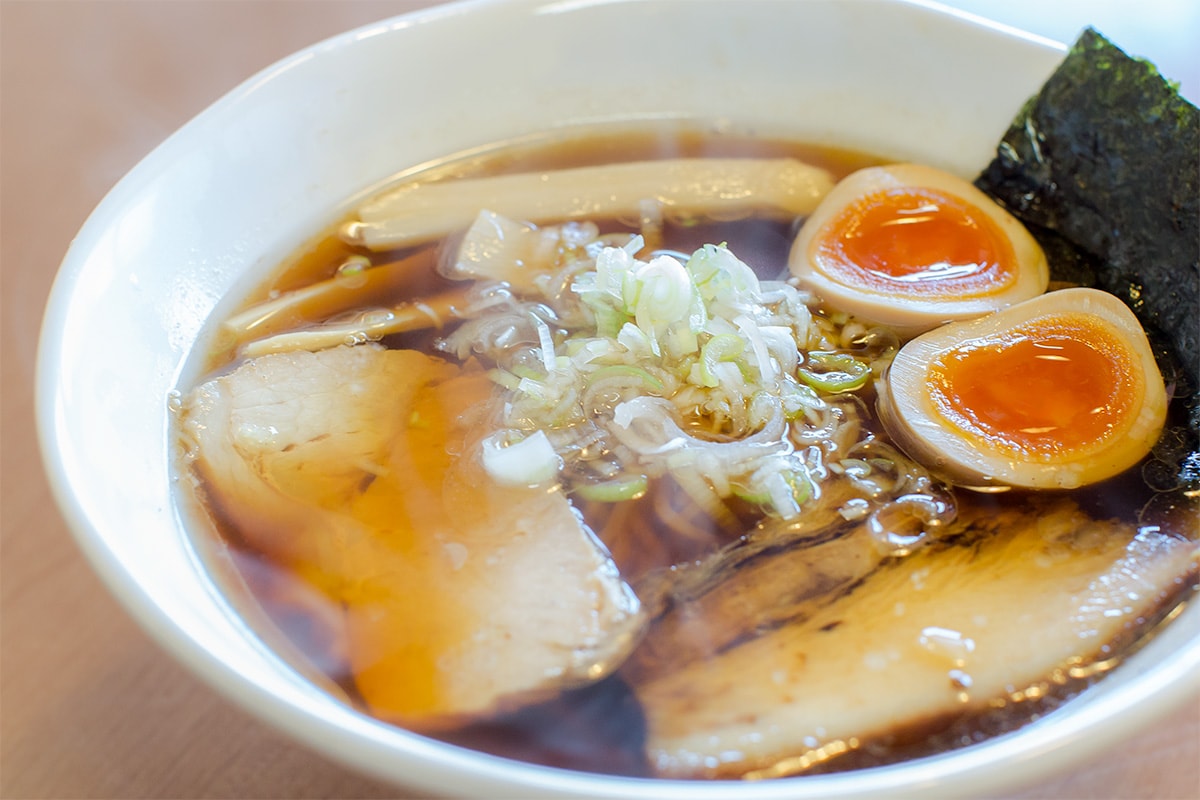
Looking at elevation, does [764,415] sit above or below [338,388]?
above

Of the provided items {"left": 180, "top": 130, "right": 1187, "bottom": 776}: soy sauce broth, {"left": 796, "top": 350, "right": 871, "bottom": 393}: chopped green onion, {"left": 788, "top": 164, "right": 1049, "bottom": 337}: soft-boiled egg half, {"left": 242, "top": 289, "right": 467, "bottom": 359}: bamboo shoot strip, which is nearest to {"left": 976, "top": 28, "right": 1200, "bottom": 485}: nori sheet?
{"left": 788, "top": 164, "right": 1049, "bottom": 337}: soft-boiled egg half

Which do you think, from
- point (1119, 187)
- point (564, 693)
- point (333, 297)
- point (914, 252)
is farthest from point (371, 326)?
point (1119, 187)

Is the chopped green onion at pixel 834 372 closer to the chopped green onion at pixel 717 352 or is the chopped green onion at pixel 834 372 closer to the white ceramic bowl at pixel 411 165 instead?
the chopped green onion at pixel 717 352

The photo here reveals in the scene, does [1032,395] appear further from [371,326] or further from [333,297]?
[333,297]

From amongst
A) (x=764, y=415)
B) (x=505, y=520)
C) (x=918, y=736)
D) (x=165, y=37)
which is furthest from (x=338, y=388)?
(x=165, y=37)

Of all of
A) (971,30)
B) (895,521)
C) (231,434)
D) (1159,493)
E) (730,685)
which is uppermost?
(971,30)

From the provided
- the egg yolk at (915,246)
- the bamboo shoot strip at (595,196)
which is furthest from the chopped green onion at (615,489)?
the bamboo shoot strip at (595,196)

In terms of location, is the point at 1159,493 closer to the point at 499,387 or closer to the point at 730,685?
the point at 730,685

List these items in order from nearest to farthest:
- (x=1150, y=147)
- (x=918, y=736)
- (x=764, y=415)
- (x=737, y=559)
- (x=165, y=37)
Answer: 1. (x=918, y=736)
2. (x=737, y=559)
3. (x=764, y=415)
4. (x=1150, y=147)
5. (x=165, y=37)
